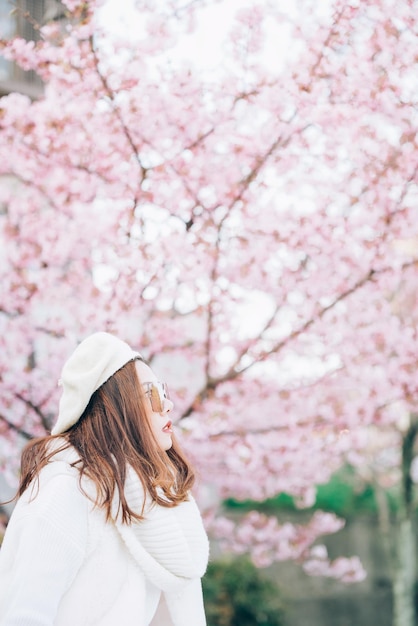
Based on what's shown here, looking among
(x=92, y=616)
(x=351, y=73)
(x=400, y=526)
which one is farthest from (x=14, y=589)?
(x=400, y=526)

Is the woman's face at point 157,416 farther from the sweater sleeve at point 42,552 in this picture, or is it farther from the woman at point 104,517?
the sweater sleeve at point 42,552

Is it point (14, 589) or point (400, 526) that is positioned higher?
point (400, 526)

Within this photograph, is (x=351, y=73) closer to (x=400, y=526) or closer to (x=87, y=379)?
(x=87, y=379)

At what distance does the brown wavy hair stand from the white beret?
25 mm

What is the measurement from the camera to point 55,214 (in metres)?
Result: 5.16

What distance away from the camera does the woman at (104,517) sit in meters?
1.69

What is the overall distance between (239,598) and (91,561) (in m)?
5.94

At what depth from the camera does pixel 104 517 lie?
184 centimetres

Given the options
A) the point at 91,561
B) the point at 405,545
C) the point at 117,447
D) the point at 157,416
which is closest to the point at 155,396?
the point at 157,416

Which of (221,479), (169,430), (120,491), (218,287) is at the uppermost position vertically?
(218,287)

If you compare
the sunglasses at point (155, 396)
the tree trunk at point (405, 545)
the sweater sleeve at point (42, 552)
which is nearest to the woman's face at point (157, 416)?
the sunglasses at point (155, 396)

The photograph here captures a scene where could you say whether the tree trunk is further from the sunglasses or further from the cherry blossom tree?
the sunglasses

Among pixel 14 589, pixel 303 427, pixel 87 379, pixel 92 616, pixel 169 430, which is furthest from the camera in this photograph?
pixel 303 427

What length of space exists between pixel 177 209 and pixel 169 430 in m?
2.48
